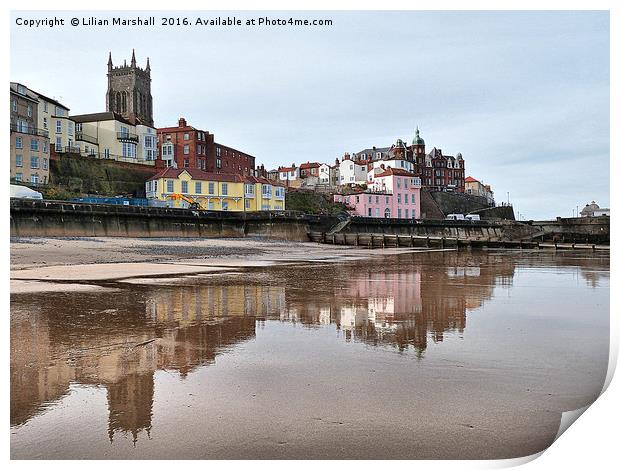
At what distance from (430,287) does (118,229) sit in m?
23.2

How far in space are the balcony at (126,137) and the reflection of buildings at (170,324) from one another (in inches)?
1875

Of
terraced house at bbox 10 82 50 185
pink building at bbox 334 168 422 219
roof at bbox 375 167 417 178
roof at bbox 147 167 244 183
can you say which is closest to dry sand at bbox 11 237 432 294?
terraced house at bbox 10 82 50 185

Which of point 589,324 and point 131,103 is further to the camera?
point 131,103

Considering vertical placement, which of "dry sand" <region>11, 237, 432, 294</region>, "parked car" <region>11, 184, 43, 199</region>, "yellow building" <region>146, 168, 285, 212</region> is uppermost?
"yellow building" <region>146, 168, 285, 212</region>

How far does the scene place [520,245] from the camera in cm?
3531

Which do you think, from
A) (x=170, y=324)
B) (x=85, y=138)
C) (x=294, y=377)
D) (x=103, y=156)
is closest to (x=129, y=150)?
(x=103, y=156)

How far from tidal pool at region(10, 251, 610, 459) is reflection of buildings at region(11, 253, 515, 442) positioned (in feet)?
0.08

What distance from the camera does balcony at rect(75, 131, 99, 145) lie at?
50.1m

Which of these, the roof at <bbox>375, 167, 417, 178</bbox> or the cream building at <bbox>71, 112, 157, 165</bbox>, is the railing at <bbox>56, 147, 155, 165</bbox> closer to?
the cream building at <bbox>71, 112, 157, 165</bbox>

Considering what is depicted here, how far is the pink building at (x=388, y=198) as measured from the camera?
2517 inches

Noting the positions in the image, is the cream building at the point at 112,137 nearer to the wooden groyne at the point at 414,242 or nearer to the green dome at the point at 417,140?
the wooden groyne at the point at 414,242
